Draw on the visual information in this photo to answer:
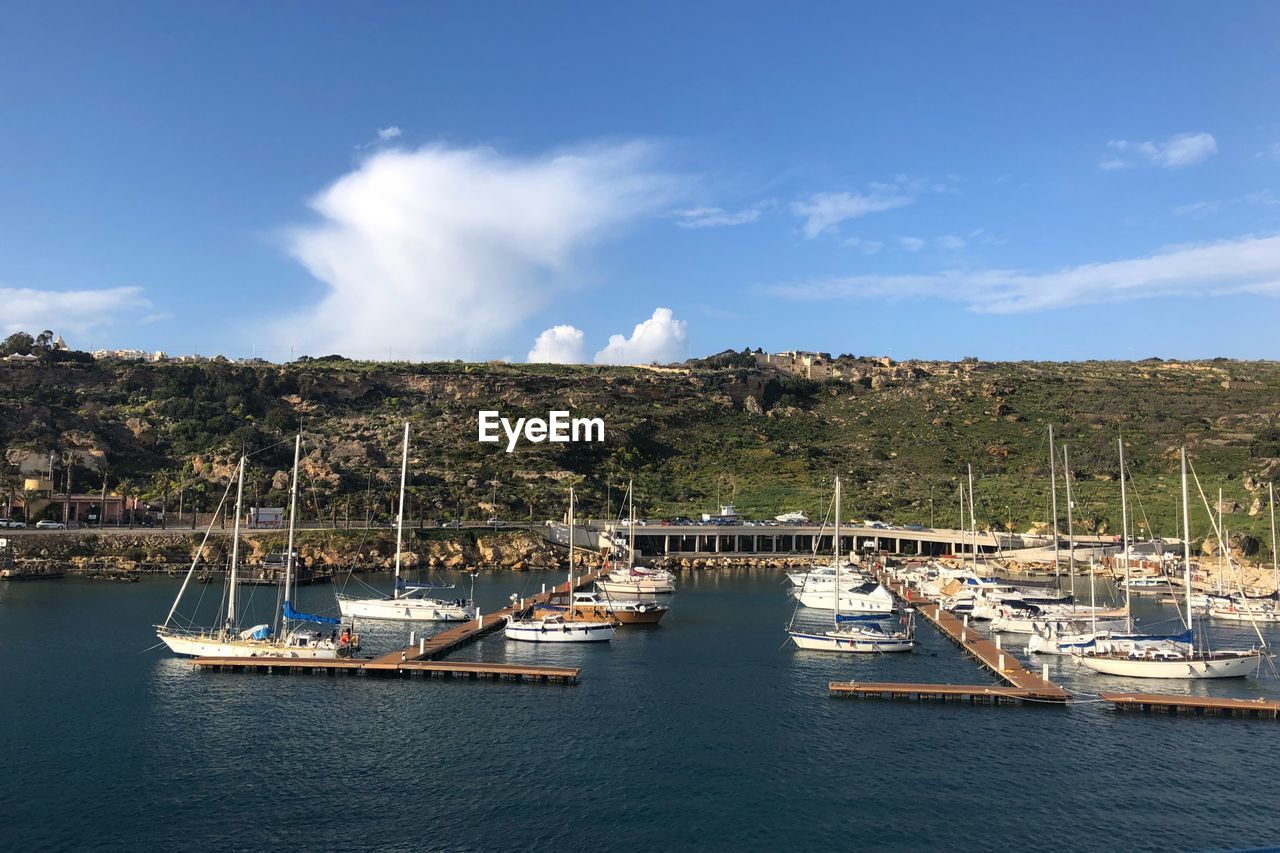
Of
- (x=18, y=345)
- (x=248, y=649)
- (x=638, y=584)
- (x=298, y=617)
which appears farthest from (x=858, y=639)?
(x=18, y=345)

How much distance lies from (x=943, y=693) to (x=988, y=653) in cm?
1111

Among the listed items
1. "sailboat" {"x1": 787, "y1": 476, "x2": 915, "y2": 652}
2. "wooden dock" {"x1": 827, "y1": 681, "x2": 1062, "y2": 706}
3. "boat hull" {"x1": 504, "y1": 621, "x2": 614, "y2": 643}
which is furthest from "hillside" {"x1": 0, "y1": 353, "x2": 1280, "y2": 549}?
"wooden dock" {"x1": 827, "y1": 681, "x2": 1062, "y2": 706}

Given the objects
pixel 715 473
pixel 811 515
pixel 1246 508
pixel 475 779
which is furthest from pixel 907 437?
pixel 475 779

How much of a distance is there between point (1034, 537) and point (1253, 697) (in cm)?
6752

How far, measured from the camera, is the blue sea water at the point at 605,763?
27.8 m

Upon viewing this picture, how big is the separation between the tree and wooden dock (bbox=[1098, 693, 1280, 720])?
178444 mm

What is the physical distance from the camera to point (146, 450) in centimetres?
13162

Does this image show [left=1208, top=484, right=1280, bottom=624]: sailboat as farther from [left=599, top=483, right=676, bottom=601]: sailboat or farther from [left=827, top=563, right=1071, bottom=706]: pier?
[left=599, top=483, right=676, bottom=601]: sailboat

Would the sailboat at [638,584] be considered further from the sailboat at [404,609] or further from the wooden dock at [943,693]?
the wooden dock at [943,693]

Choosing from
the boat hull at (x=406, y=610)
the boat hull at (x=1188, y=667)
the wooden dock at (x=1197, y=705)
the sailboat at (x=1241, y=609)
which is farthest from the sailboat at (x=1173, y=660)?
the boat hull at (x=406, y=610)

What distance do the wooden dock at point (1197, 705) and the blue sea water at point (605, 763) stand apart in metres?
0.77

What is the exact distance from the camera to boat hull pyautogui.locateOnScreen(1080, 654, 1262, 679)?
47594mm

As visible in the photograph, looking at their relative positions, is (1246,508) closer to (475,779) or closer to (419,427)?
(475,779)
